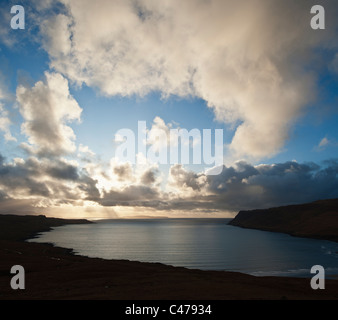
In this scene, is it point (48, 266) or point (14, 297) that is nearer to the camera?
point (14, 297)

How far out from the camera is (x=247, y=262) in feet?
Answer: 211

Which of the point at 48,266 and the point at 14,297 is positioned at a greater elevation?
the point at 14,297

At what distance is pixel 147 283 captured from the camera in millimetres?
25734
